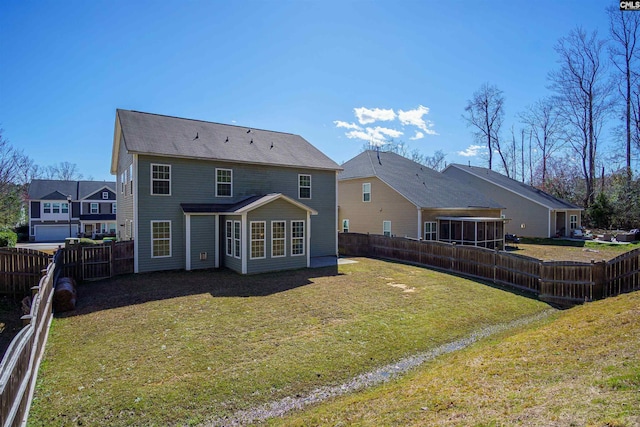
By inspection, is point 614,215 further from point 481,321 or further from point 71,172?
point 71,172

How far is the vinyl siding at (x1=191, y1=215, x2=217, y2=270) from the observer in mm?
15836

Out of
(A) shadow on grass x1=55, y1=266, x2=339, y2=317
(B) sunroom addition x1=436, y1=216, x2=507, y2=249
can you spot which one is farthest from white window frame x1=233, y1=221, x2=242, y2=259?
(B) sunroom addition x1=436, y1=216, x2=507, y2=249

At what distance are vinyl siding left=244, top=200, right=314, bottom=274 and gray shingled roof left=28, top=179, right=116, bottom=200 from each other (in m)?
38.1

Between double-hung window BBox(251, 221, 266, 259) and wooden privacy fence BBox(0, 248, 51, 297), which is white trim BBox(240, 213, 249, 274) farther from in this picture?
wooden privacy fence BBox(0, 248, 51, 297)

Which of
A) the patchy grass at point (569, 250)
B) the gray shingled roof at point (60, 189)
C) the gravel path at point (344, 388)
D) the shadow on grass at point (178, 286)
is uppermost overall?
the gray shingled roof at point (60, 189)

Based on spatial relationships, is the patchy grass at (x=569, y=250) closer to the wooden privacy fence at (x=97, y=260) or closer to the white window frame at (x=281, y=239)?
the white window frame at (x=281, y=239)

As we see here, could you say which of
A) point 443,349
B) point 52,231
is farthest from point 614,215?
point 52,231

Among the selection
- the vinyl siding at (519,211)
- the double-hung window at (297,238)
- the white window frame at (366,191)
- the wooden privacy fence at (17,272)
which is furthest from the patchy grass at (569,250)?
the wooden privacy fence at (17,272)

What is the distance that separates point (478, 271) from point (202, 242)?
489 inches

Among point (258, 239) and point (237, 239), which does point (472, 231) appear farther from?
point (237, 239)

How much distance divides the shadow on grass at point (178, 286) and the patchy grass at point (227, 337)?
2.6 inches

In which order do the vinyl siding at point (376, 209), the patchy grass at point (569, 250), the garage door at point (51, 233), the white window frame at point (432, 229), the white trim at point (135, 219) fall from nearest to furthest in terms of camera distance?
the white trim at point (135, 219), the patchy grass at point (569, 250), the white window frame at point (432, 229), the vinyl siding at point (376, 209), the garage door at point (51, 233)

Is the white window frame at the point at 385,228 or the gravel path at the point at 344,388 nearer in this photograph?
the gravel path at the point at 344,388

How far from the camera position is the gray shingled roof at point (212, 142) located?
15719 millimetres
